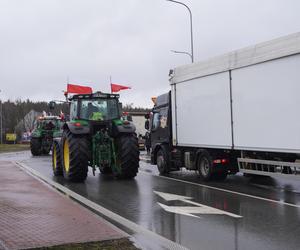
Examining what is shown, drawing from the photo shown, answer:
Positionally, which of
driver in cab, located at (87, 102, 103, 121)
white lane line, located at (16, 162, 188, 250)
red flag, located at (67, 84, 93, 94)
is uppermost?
red flag, located at (67, 84, 93, 94)

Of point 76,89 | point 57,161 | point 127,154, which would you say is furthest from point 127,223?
point 76,89

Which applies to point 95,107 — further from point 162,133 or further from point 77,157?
point 162,133

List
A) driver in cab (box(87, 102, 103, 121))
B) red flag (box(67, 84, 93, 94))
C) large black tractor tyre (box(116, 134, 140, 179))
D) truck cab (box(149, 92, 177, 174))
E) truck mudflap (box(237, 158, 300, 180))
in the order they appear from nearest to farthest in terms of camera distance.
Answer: truck mudflap (box(237, 158, 300, 180)) → large black tractor tyre (box(116, 134, 140, 179)) → driver in cab (box(87, 102, 103, 121)) → truck cab (box(149, 92, 177, 174)) → red flag (box(67, 84, 93, 94))

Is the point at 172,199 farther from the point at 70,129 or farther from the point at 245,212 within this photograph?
the point at 70,129

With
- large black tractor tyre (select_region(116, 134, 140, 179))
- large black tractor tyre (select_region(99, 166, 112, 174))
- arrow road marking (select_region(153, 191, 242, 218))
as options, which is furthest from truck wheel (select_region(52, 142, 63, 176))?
arrow road marking (select_region(153, 191, 242, 218))

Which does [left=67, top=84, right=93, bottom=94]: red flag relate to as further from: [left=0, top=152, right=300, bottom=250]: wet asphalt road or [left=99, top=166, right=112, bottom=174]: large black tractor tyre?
[left=0, top=152, right=300, bottom=250]: wet asphalt road

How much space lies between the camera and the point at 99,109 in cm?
1580

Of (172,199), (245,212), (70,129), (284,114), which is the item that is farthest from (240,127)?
(70,129)

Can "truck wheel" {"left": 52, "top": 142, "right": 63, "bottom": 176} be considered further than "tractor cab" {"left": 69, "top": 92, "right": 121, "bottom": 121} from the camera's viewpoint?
Yes

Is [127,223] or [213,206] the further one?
[213,206]

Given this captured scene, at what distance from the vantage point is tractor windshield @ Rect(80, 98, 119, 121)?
15.6m

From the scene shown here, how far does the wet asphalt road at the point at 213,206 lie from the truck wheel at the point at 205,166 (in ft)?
0.95

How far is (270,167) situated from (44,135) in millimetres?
22948

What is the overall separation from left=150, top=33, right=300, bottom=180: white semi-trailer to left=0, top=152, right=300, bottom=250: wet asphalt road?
721 millimetres
